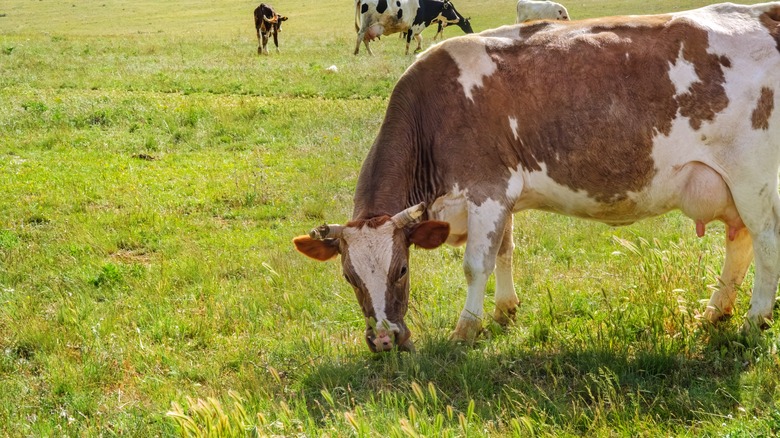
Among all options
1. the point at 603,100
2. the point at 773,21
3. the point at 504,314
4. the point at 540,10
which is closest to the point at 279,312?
the point at 504,314

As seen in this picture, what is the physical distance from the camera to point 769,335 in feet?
20.2

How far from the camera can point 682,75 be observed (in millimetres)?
6441

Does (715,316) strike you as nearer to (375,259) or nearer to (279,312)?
(375,259)

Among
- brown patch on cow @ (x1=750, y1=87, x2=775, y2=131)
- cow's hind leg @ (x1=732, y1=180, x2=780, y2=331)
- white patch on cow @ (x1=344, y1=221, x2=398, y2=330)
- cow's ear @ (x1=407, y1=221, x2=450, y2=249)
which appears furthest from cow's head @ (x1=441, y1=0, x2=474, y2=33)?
white patch on cow @ (x1=344, y1=221, x2=398, y2=330)

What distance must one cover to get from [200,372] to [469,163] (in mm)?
2766

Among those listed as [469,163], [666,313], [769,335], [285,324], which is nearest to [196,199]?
[285,324]

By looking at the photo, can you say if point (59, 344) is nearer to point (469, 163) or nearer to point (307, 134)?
point (469, 163)

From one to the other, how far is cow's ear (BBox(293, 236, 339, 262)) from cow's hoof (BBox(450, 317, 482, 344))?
122cm

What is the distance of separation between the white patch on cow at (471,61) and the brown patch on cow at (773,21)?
88.0 inches

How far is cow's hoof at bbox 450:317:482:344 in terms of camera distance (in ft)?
21.9

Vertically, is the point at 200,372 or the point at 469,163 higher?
the point at 469,163

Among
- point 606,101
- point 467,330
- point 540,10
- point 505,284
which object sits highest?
point 606,101

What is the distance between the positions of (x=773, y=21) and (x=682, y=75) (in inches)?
37.0

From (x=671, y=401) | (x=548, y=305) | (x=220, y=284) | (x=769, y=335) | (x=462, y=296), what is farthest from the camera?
(x=220, y=284)
